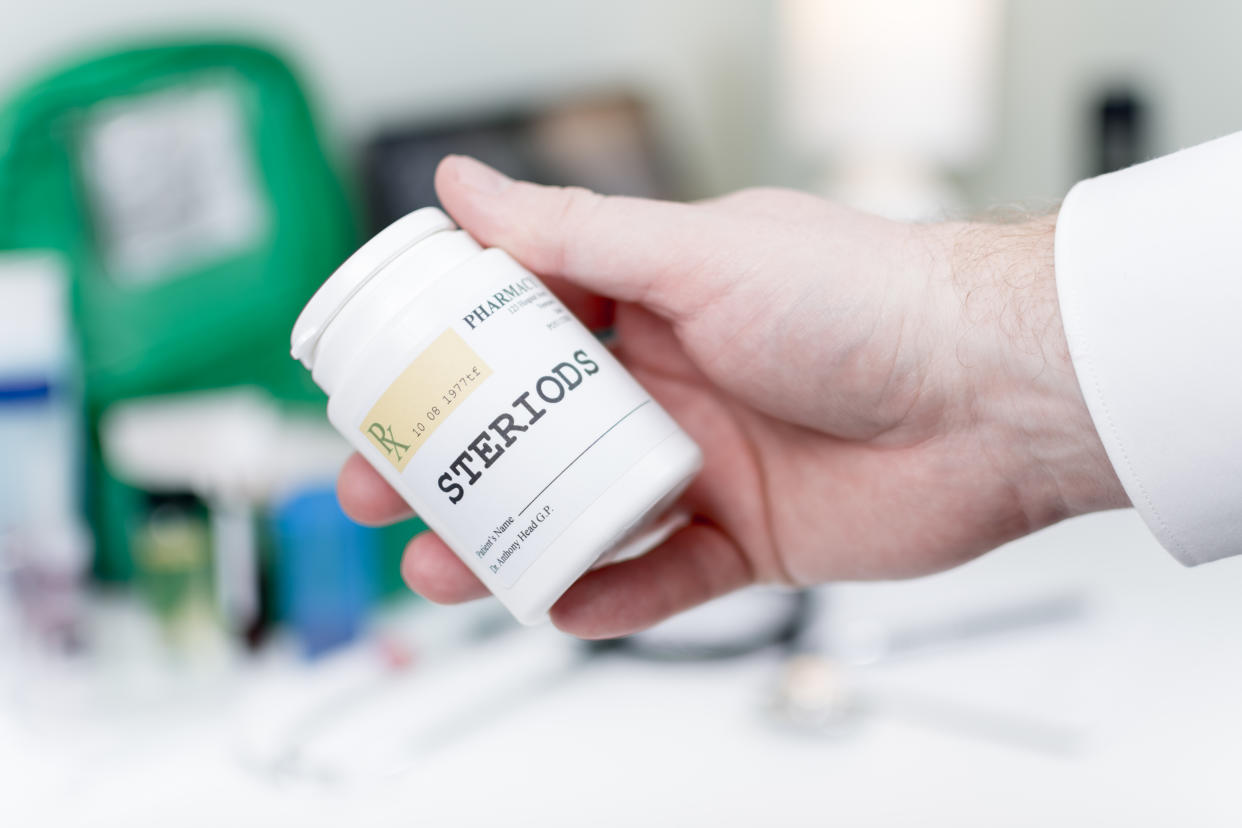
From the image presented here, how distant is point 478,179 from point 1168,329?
318 mm

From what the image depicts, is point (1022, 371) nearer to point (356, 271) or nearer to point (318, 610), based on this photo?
point (356, 271)

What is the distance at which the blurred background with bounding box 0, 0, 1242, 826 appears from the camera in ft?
2.17

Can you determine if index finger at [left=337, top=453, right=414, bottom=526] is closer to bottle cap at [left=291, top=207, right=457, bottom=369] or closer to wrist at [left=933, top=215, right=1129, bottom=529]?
bottle cap at [left=291, top=207, right=457, bottom=369]

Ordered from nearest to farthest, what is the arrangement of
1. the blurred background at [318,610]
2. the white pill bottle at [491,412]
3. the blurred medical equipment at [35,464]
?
the white pill bottle at [491,412] → the blurred background at [318,610] → the blurred medical equipment at [35,464]

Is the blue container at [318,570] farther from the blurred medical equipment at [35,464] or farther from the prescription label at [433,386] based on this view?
the prescription label at [433,386]

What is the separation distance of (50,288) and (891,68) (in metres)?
0.97

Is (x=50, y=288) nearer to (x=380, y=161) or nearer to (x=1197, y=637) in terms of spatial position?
(x=380, y=161)

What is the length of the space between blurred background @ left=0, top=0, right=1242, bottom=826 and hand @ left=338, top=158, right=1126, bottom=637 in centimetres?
9

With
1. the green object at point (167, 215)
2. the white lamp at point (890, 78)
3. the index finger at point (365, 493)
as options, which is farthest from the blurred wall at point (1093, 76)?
the index finger at point (365, 493)

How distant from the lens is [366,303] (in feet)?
1.50

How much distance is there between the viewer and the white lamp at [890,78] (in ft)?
4.33

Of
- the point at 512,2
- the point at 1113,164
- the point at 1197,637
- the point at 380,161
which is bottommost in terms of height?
the point at 1197,637

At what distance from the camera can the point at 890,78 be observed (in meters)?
1.33

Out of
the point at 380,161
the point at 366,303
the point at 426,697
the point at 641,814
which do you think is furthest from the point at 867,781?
the point at 380,161
